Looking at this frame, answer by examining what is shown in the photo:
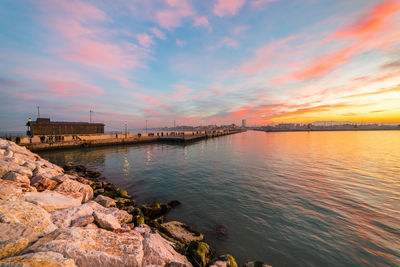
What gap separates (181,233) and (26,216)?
17.2 feet

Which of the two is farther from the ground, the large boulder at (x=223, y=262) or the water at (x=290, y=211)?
the large boulder at (x=223, y=262)

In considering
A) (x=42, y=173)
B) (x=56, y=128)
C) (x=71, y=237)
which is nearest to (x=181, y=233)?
(x=71, y=237)

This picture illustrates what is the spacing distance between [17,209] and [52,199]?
165 centimetres

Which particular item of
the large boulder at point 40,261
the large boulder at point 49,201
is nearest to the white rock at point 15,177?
the large boulder at point 49,201

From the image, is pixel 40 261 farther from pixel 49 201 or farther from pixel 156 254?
pixel 49 201

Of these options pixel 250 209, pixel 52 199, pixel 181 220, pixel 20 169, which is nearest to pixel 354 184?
pixel 250 209

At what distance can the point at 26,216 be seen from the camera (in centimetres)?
402

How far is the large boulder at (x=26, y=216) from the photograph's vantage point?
3.70m

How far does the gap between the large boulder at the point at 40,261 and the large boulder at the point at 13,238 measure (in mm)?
465

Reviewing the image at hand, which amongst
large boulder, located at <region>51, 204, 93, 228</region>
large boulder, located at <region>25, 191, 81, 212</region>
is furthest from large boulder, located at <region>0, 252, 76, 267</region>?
large boulder, located at <region>25, 191, 81, 212</region>

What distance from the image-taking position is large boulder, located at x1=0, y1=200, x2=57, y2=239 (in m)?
3.70

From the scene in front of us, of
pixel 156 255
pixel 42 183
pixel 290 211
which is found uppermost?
pixel 42 183

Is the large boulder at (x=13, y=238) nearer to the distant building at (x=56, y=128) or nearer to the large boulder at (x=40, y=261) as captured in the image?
the large boulder at (x=40, y=261)

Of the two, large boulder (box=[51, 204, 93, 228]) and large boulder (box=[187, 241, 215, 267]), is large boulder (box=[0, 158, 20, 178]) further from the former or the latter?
large boulder (box=[187, 241, 215, 267])
